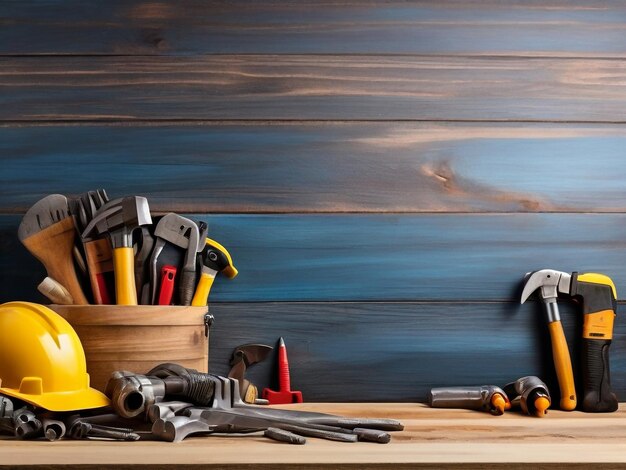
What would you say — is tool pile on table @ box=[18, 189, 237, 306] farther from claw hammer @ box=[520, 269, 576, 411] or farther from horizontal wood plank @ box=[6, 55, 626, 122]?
claw hammer @ box=[520, 269, 576, 411]

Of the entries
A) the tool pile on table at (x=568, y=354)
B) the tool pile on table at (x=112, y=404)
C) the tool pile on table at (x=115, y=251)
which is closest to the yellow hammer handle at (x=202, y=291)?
the tool pile on table at (x=115, y=251)

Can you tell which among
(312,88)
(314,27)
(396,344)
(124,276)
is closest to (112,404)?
(124,276)

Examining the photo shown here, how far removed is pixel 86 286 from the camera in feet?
4.46

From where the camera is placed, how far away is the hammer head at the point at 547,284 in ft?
4.62

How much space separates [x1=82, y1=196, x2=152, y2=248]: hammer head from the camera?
1309 mm

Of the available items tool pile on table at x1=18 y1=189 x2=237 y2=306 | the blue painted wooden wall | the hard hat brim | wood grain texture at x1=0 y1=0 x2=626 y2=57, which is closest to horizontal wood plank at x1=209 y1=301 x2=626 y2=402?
the blue painted wooden wall

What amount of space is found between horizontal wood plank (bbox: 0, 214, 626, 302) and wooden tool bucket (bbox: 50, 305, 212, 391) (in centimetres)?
20

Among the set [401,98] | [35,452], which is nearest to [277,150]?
[401,98]

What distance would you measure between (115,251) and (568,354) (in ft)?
2.75

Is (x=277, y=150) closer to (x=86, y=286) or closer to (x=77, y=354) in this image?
(x=86, y=286)

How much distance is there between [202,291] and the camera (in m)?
1.37

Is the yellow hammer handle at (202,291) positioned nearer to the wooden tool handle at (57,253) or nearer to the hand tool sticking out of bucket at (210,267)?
the hand tool sticking out of bucket at (210,267)

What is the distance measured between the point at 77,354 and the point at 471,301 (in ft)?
2.40

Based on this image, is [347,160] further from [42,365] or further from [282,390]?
[42,365]
